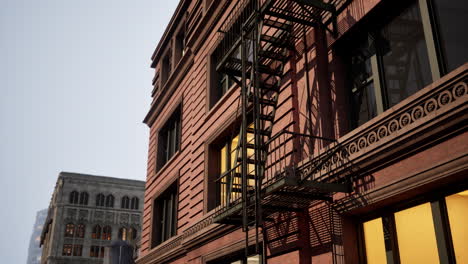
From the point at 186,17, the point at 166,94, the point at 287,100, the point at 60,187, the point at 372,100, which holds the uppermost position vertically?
the point at 60,187

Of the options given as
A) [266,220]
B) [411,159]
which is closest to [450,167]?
[411,159]

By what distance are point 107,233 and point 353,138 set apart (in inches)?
3024

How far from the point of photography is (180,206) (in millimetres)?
19250

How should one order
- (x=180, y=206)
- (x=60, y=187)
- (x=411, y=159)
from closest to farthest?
(x=411, y=159) → (x=180, y=206) → (x=60, y=187)

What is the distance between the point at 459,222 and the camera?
7461mm

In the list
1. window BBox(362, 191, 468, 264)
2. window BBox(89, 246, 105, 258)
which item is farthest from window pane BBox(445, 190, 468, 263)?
window BBox(89, 246, 105, 258)

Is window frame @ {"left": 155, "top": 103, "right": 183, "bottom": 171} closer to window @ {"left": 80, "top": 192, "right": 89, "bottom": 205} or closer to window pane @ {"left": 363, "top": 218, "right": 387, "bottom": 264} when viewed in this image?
window pane @ {"left": 363, "top": 218, "right": 387, "bottom": 264}

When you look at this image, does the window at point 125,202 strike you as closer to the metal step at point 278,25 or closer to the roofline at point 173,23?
the roofline at point 173,23

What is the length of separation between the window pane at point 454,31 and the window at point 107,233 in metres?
78.1

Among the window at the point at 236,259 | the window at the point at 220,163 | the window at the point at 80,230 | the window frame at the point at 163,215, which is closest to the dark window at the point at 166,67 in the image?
the window frame at the point at 163,215

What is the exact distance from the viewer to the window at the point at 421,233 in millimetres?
7484

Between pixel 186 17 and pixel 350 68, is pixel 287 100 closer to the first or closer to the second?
pixel 350 68

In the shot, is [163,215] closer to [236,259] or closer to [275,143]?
[236,259]

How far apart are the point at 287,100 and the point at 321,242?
384cm
